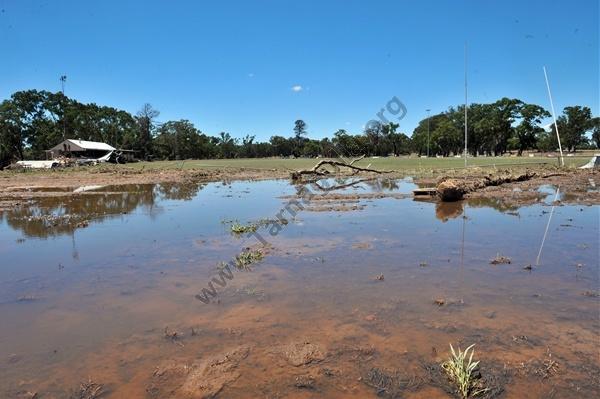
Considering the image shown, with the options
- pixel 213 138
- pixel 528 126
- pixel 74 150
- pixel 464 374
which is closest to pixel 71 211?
pixel 464 374

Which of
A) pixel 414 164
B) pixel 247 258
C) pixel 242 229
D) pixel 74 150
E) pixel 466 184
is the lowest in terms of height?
pixel 247 258

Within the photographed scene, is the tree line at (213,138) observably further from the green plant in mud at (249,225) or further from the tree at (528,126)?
the green plant in mud at (249,225)

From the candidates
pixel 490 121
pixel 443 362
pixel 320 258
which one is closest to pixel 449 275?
pixel 320 258

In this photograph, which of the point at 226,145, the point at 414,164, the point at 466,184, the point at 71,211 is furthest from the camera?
the point at 226,145

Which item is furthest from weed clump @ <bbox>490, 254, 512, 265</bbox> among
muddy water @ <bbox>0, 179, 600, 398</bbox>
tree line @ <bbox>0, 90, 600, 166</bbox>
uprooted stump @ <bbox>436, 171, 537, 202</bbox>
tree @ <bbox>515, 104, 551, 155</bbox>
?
tree @ <bbox>515, 104, 551, 155</bbox>

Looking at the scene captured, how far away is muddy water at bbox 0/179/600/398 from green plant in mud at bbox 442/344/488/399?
11cm

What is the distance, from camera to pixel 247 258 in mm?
7867

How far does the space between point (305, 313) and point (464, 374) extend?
215cm

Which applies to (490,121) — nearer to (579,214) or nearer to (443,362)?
(579,214)

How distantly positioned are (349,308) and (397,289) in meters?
0.98

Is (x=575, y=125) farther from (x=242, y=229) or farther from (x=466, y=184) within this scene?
(x=242, y=229)

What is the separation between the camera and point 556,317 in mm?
4875

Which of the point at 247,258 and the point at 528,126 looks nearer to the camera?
the point at 247,258

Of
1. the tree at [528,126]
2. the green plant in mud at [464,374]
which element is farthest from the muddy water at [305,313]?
the tree at [528,126]
